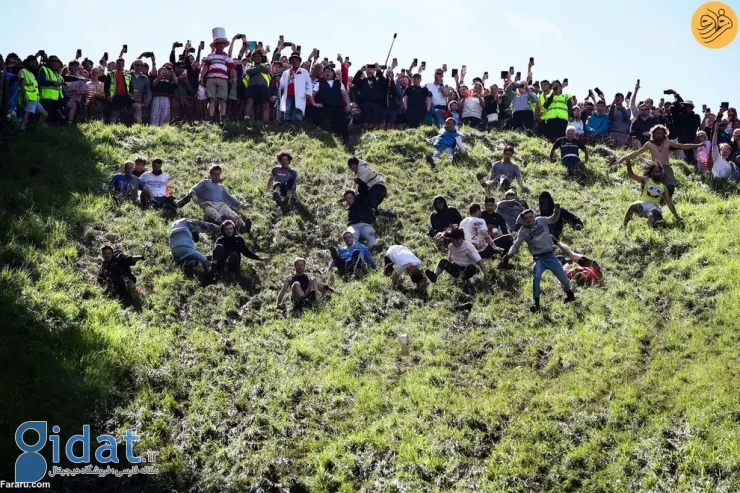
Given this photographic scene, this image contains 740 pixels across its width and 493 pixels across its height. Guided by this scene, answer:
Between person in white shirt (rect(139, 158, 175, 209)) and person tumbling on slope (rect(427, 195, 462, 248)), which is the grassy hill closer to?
person in white shirt (rect(139, 158, 175, 209))

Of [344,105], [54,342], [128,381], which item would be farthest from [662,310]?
[344,105]

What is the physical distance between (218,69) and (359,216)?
21.9 ft

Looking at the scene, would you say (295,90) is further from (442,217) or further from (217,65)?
(442,217)

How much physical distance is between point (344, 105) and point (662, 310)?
12.1 metres

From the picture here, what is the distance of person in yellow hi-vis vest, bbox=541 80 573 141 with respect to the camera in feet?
78.8

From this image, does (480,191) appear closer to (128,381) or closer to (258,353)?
(258,353)

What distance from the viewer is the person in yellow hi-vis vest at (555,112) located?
2402 centimetres

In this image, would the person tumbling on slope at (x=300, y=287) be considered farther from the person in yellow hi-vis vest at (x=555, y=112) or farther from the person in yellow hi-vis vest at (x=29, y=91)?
the person in yellow hi-vis vest at (x=555, y=112)

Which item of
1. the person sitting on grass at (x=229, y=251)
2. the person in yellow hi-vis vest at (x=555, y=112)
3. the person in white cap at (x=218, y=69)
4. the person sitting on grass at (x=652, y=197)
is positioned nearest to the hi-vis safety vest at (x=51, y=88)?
the person in white cap at (x=218, y=69)

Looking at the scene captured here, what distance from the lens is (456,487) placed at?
34.6ft

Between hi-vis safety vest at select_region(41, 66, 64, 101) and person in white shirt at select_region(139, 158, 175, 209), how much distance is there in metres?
3.75

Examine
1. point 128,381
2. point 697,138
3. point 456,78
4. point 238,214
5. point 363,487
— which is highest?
point 456,78

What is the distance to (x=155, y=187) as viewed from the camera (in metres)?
18.9

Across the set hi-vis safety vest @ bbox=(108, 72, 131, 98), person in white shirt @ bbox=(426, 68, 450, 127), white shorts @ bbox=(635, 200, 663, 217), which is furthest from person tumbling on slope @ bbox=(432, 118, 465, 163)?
hi-vis safety vest @ bbox=(108, 72, 131, 98)
